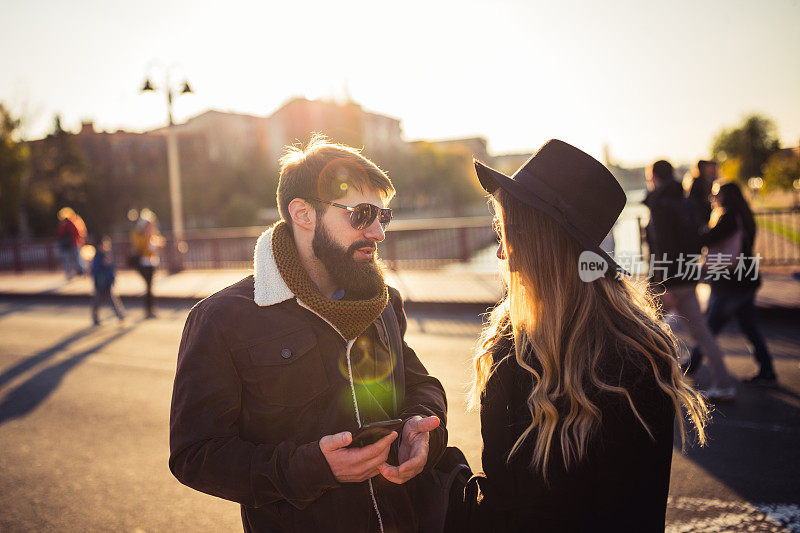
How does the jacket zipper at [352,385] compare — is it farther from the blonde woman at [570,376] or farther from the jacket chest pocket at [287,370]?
the blonde woman at [570,376]

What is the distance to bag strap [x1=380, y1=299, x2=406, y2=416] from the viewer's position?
6.77ft

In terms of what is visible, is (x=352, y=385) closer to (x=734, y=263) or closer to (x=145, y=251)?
(x=734, y=263)

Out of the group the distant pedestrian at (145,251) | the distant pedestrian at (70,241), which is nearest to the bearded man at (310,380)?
the distant pedestrian at (145,251)

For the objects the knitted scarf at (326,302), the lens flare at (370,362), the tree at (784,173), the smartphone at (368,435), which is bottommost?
the smartphone at (368,435)

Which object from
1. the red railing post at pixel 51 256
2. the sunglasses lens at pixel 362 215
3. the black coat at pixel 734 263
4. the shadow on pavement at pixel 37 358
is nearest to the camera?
the sunglasses lens at pixel 362 215

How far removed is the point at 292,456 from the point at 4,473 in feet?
13.1

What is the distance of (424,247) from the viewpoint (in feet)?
50.6

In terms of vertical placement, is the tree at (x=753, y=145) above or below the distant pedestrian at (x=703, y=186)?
above

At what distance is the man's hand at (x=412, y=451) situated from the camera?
67.1 inches

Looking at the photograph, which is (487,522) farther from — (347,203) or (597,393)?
(347,203)

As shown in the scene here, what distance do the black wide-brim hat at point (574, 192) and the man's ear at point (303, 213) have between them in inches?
26.7

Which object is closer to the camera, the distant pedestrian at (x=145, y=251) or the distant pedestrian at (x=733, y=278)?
the distant pedestrian at (x=733, y=278)

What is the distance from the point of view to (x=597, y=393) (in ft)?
4.95

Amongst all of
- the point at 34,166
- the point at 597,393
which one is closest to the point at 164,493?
the point at 597,393
